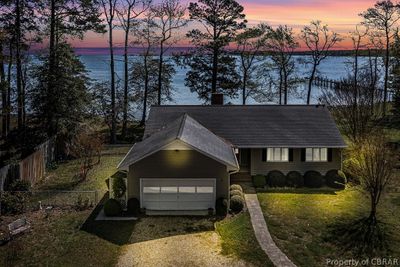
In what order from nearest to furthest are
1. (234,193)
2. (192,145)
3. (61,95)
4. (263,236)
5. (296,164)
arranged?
(263,236) < (192,145) < (234,193) < (296,164) < (61,95)

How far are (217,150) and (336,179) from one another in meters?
8.42

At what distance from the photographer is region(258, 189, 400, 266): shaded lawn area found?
17.0 metres

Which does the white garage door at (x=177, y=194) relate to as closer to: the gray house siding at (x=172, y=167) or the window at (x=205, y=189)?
the window at (x=205, y=189)

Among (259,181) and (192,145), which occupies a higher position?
(192,145)

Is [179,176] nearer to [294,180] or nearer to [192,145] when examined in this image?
[192,145]

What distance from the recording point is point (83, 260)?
16.1 m

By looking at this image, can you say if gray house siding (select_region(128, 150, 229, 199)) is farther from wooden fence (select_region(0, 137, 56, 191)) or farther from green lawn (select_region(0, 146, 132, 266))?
wooden fence (select_region(0, 137, 56, 191))

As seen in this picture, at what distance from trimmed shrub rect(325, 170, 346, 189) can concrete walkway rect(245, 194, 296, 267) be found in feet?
17.3

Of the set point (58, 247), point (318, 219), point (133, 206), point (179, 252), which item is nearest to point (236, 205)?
point (318, 219)

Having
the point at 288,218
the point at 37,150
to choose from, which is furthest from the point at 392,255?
the point at 37,150

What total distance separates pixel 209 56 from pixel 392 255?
31.0 m

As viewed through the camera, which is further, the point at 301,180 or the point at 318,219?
the point at 301,180

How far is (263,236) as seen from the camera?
730 inches

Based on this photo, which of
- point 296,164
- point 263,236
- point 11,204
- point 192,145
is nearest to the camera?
point 263,236
